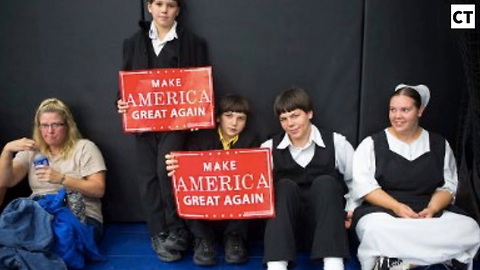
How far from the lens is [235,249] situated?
3.24 meters

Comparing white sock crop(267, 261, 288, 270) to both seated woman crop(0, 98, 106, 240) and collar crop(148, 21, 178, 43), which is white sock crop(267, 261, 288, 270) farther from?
collar crop(148, 21, 178, 43)

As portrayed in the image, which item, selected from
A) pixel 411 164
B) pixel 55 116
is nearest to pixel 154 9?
pixel 55 116

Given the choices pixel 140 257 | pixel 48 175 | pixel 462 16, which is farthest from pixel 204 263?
pixel 462 16

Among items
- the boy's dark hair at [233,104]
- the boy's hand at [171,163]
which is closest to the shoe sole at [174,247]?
the boy's hand at [171,163]

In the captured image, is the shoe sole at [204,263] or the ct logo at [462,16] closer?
the ct logo at [462,16]

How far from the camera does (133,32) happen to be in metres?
3.52

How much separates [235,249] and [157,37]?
4.53 feet

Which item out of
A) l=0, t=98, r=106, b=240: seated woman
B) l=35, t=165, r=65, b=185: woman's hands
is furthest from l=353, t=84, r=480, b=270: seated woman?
l=35, t=165, r=65, b=185: woman's hands

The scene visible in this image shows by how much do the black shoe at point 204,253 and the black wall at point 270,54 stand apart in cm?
85

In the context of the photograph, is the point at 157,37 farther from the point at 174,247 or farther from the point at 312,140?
the point at 174,247

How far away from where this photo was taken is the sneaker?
2.94 m

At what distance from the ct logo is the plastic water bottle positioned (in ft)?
8.42

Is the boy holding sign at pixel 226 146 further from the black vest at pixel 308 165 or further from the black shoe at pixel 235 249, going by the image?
the black vest at pixel 308 165

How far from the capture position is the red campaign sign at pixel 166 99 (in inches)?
129
